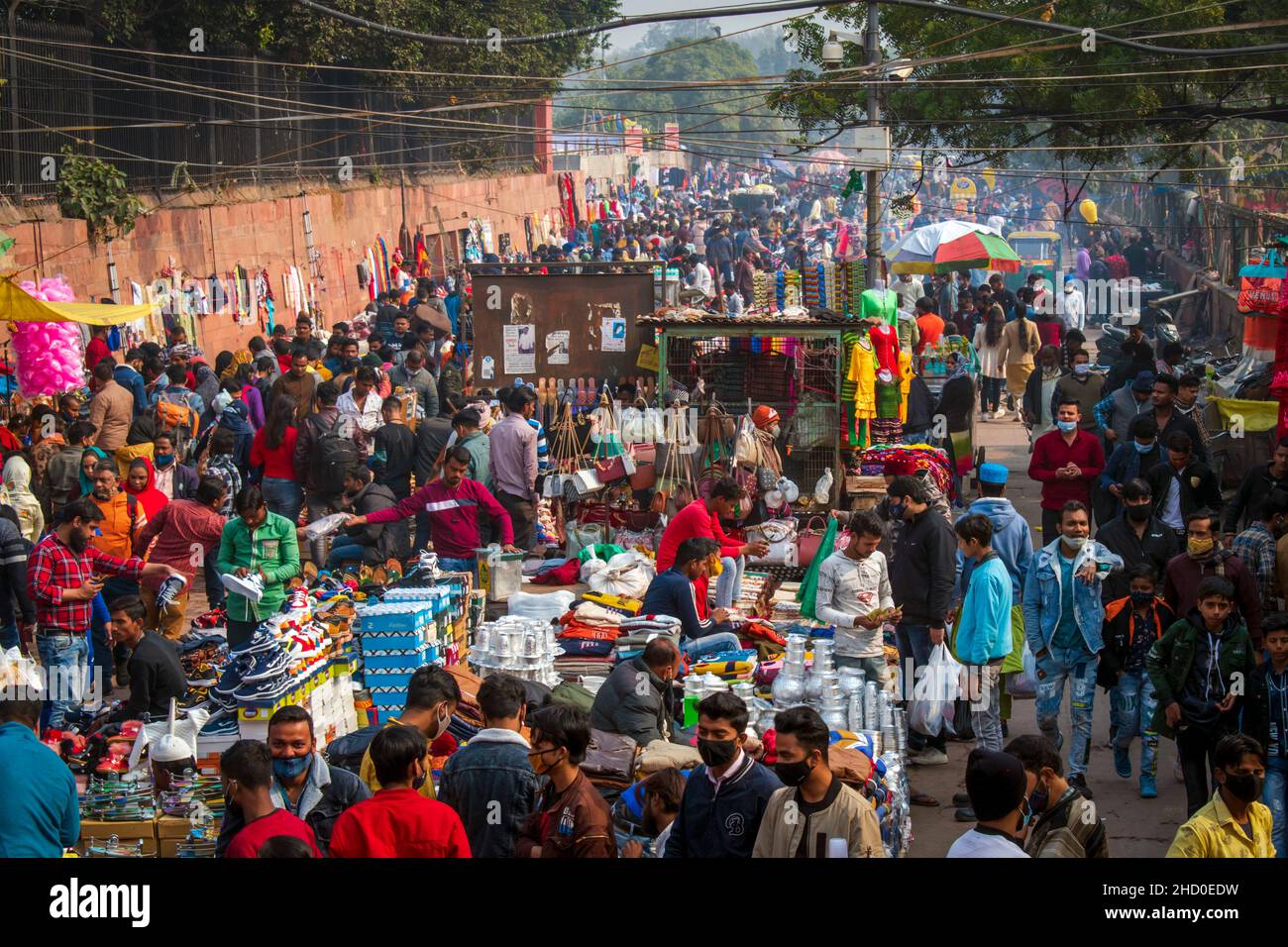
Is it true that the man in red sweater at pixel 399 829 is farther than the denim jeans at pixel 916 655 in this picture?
No

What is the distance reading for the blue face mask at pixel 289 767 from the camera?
668 centimetres

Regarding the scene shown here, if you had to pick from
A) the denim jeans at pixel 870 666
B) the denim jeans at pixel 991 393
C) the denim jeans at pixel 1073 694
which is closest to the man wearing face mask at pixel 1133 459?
the denim jeans at pixel 1073 694

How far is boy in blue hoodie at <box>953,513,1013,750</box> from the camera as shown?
30.0 ft

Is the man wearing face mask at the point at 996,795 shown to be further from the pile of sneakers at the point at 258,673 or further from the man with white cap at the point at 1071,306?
the man with white cap at the point at 1071,306

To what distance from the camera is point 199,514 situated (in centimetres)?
1101

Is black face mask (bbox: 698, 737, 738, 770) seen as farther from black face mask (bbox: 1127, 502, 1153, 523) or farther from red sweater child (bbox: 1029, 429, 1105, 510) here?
red sweater child (bbox: 1029, 429, 1105, 510)

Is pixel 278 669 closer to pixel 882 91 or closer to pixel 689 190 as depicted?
pixel 882 91

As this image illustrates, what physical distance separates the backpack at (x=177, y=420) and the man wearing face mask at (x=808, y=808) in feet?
29.4

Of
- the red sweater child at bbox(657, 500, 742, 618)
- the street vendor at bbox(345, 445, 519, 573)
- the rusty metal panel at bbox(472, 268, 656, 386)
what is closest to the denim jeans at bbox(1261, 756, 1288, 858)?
the red sweater child at bbox(657, 500, 742, 618)

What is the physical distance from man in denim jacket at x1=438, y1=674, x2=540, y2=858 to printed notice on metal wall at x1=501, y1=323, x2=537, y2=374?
9.89m

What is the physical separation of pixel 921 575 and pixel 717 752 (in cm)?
378
